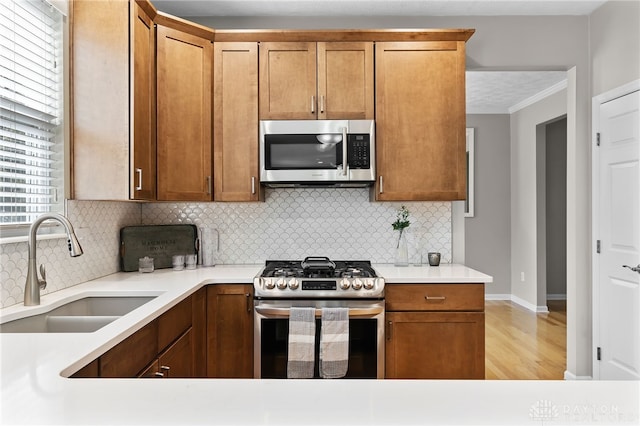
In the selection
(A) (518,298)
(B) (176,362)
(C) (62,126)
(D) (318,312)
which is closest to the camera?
(B) (176,362)

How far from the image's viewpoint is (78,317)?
1.88 metres

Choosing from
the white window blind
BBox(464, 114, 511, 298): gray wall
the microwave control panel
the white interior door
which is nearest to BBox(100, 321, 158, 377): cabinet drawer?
the white window blind

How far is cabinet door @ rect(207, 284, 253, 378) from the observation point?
2773 millimetres

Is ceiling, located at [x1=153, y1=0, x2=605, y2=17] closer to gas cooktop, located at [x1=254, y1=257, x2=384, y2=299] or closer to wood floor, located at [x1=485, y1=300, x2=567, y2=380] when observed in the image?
gas cooktop, located at [x1=254, y1=257, x2=384, y2=299]

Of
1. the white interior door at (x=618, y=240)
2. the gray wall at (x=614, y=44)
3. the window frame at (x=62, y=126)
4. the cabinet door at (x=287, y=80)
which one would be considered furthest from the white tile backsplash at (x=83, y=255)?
the gray wall at (x=614, y=44)

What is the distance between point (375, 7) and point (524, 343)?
3332mm

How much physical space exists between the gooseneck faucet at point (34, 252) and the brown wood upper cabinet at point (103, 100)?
622mm

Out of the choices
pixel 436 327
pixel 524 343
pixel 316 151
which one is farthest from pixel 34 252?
pixel 524 343

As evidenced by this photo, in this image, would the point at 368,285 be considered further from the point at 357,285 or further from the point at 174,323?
the point at 174,323

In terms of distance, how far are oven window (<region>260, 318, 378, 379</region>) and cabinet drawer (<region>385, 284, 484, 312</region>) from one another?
0.64ft

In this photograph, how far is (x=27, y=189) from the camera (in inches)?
84.4

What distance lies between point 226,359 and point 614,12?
11.2 ft

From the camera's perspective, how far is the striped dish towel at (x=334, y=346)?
8.56ft

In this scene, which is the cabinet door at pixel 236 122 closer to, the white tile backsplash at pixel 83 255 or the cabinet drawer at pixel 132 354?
the white tile backsplash at pixel 83 255
